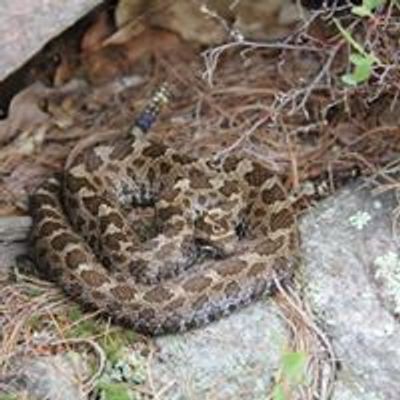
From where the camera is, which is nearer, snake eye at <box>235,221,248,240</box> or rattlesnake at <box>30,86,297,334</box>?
rattlesnake at <box>30,86,297,334</box>

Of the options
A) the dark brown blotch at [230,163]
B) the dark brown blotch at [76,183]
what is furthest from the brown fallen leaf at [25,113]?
the dark brown blotch at [230,163]

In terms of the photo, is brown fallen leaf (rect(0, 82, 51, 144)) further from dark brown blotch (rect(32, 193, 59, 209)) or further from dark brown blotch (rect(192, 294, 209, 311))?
dark brown blotch (rect(192, 294, 209, 311))

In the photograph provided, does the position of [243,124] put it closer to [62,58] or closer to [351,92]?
[351,92]

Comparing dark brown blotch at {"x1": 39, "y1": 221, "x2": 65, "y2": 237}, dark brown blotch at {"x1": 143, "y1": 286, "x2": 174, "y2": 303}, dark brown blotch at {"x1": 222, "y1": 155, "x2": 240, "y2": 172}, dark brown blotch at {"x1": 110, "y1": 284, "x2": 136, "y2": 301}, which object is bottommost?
dark brown blotch at {"x1": 222, "y1": 155, "x2": 240, "y2": 172}

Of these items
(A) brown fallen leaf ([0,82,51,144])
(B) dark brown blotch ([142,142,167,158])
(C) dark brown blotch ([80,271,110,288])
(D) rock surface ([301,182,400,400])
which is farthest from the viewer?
(A) brown fallen leaf ([0,82,51,144])

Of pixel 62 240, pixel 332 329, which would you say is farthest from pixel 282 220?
pixel 62 240

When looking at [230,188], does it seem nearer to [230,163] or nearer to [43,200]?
[230,163]

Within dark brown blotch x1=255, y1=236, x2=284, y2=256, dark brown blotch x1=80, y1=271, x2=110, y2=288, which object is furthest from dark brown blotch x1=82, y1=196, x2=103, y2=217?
dark brown blotch x1=255, y1=236, x2=284, y2=256

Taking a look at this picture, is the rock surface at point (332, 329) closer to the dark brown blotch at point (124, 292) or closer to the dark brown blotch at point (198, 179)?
the dark brown blotch at point (124, 292)
